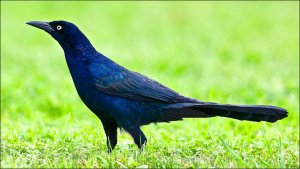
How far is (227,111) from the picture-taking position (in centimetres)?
623

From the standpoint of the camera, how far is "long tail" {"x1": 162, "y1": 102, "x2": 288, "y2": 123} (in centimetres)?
610

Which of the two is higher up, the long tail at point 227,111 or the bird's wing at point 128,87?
the bird's wing at point 128,87

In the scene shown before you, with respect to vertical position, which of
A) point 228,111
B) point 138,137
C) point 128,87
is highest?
point 128,87

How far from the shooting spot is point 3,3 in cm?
2209

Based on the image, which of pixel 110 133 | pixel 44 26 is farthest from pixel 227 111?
pixel 44 26

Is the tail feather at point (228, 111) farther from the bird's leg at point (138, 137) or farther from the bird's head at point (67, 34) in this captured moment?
the bird's head at point (67, 34)

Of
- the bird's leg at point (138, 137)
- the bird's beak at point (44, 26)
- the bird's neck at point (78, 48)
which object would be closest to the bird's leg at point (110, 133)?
the bird's leg at point (138, 137)

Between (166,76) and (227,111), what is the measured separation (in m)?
6.60

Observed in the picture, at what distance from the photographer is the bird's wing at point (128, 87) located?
6301 millimetres

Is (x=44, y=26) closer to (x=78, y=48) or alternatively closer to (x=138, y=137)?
(x=78, y=48)

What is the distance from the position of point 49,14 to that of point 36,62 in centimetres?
704

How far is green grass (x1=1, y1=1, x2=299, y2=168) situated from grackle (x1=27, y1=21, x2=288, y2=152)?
0.32m

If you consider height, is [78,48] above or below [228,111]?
above

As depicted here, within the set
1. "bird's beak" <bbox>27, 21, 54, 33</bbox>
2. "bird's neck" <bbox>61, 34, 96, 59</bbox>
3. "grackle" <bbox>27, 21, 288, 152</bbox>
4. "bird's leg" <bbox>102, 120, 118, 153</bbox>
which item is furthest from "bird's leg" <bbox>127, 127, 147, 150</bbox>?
"bird's beak" <bbox>27, 21, 54, 33</bbox>
